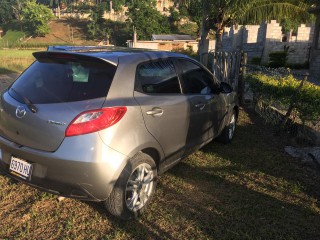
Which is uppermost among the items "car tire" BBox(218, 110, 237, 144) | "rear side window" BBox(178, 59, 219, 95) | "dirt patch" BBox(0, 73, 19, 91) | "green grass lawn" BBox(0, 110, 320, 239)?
"rear side window" BBox(178, 59, 219, 95)

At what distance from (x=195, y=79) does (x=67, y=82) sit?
6.22 feet

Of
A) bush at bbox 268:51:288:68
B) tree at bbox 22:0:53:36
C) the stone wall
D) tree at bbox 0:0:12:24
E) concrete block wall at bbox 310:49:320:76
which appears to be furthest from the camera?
tree at bbox 0:0:12:24

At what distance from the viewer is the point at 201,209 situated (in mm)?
3590

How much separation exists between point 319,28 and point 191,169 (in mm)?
14464

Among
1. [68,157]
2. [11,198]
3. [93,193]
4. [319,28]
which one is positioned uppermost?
[319,28]

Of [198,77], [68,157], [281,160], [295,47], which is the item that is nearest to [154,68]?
[198,77]

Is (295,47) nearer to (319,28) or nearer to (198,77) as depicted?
(319,28)

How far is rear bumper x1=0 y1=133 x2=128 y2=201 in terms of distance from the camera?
9.32 feet

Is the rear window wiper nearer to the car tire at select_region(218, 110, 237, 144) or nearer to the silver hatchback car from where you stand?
the silver hatchback car

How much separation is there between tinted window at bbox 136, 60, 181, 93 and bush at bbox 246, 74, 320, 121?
8.49ft

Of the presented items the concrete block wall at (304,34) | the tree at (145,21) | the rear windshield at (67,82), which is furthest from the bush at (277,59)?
the tree at (145,21)

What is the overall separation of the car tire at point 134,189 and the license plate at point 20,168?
79 centimetres

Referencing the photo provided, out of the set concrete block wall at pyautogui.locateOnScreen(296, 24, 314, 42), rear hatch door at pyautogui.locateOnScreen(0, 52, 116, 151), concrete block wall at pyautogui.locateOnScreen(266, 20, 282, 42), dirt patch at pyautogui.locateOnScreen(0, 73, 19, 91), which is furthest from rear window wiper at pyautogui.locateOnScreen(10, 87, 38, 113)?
concrete block wall at pyautogui.locateOnScreen(296, 24, 314, 42)

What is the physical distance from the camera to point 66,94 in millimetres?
3059
